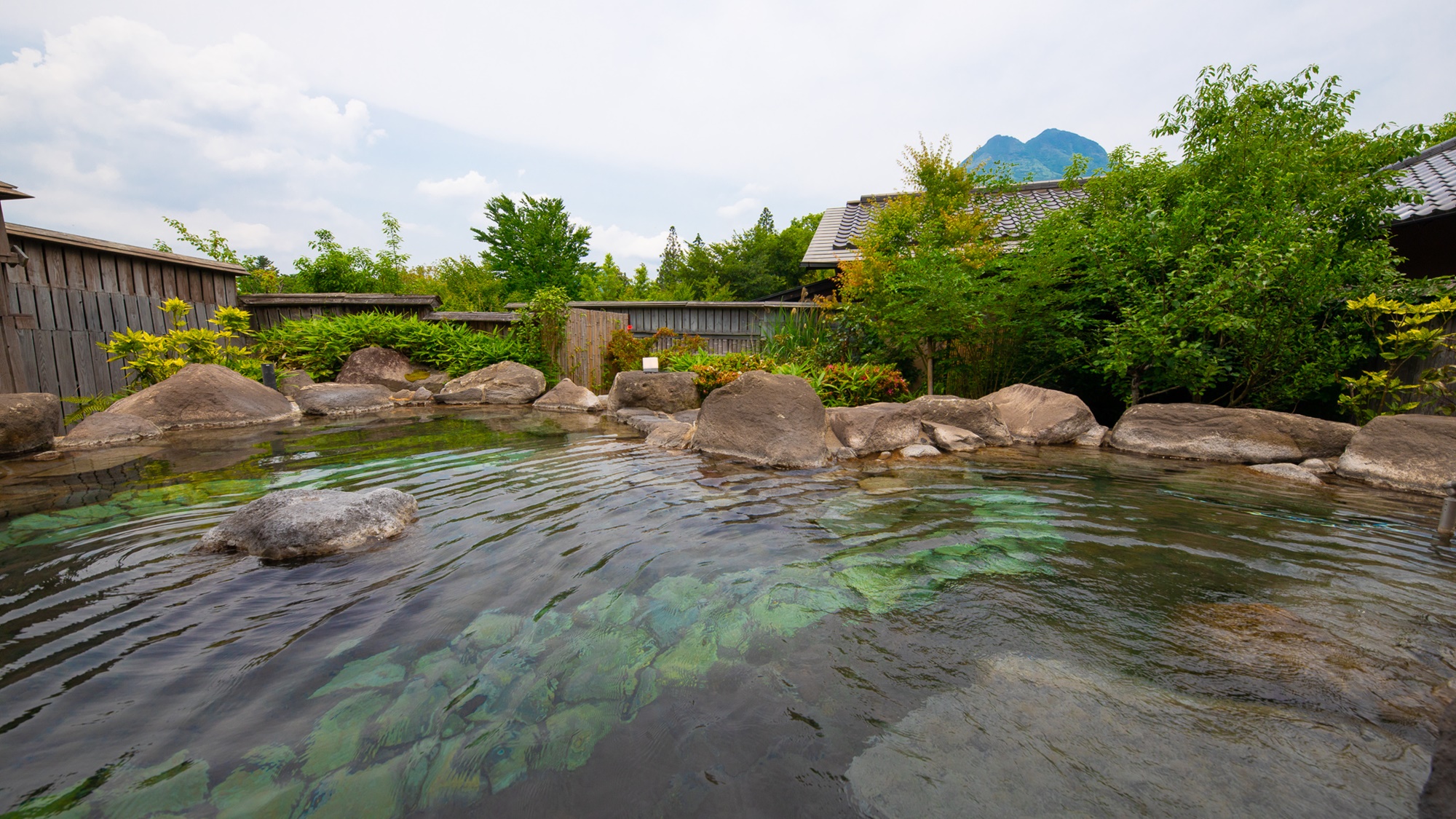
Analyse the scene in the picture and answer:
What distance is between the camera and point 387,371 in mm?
11562

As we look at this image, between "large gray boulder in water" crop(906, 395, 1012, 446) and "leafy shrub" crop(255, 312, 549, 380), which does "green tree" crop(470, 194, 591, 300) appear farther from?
"large gray boulder in water" crop(906, 395, 1012, 446)

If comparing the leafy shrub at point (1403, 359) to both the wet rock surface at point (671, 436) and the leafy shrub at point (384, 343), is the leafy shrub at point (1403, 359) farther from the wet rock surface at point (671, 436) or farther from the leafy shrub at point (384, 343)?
the leafy shrub at point (384, 343)

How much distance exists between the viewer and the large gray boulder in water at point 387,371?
11375 mm

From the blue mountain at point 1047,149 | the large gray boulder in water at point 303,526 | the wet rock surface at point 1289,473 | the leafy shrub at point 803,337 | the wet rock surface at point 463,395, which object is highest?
the blue mountain at point 1047,149

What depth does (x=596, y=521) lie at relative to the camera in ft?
12.8

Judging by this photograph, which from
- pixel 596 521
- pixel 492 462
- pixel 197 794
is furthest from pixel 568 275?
pixel 197 794

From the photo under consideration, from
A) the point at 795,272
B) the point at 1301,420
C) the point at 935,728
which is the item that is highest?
the point at 795,272

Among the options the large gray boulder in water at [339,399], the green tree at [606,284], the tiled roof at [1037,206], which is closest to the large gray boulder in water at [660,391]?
the tiled roof at [1037,206]

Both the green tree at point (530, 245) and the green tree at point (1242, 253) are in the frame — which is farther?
the green tree at point (530, 245)

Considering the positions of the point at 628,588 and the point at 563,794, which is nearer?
the point at 563,794

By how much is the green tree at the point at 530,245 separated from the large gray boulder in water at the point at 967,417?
1957 cm

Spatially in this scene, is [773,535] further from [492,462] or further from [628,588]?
[492,462]

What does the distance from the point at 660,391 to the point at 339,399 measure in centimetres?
564

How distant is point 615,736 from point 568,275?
2427 cm
